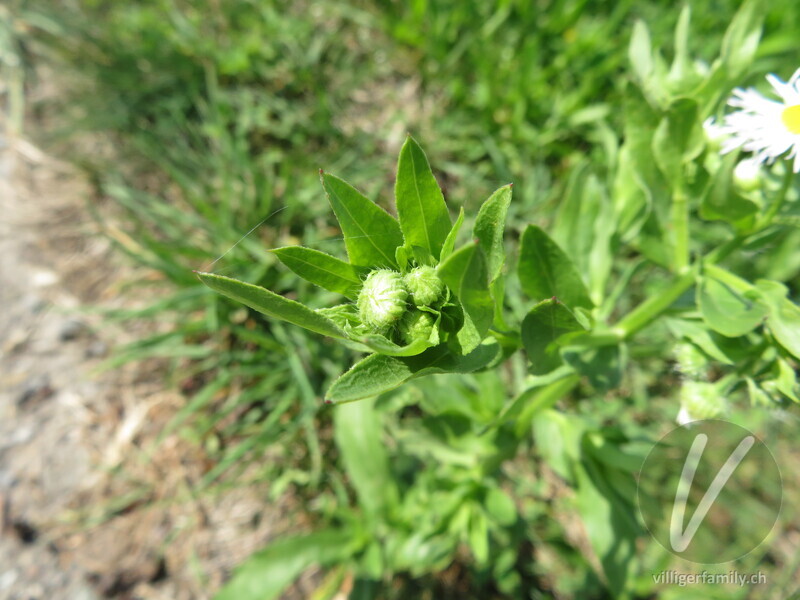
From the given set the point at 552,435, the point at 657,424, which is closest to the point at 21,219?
the point at 552,435

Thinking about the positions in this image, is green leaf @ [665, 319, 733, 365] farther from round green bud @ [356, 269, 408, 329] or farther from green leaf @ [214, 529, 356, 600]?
green leaf @ [214, 529, 356, 600]

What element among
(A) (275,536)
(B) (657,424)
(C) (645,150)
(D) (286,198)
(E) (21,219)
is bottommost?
(B) (657,424)

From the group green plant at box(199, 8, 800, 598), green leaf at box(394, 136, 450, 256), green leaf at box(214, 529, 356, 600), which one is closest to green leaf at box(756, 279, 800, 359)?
green plant at box(199, 8, 800, 598)

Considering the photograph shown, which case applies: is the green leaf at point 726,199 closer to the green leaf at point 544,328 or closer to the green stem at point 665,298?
the green stem at point 665,298

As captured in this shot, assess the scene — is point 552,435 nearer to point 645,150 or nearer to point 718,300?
point 718,300

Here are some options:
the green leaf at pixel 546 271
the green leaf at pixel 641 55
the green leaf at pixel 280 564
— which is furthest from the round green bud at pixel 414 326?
the green leaf at pixel 280 564

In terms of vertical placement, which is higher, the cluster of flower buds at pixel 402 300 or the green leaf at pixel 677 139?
the green leaf at pixel 677 139

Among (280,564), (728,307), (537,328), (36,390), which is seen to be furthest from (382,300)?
(36,390)
